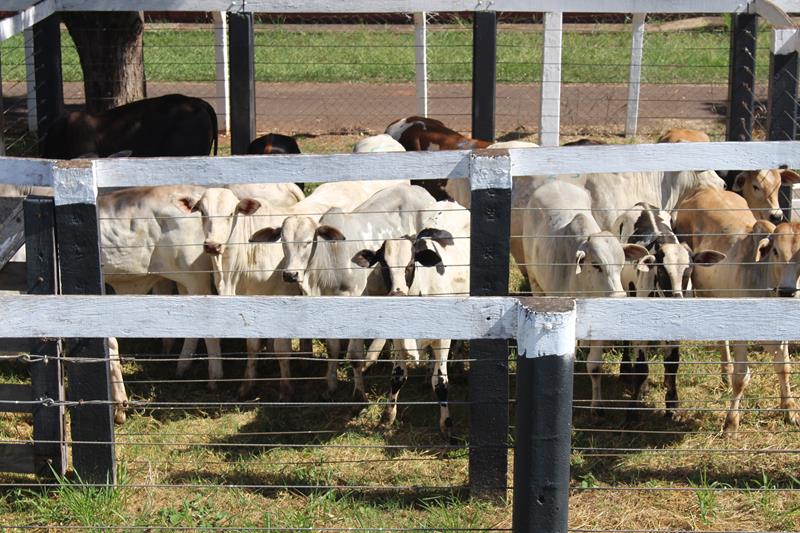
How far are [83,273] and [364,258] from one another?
2446 mm

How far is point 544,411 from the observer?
378 cm

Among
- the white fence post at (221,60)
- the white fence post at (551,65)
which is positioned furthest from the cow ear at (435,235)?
the white fence post at (221,60)

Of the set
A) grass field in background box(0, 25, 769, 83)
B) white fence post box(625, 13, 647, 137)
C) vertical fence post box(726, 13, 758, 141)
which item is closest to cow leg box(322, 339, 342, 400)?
vertical fence post box(726, 13, 758, 141)

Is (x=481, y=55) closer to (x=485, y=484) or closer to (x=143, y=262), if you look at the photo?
(x=143, y=262)

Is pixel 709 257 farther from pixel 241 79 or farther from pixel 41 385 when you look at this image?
pixel 241 79

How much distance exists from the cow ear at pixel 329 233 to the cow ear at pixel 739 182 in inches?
153

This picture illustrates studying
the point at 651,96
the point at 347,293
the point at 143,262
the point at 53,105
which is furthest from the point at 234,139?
the point at 651,96

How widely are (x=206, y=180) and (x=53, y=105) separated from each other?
671cm

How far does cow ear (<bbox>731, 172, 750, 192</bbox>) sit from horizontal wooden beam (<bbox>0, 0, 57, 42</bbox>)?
20.6ft

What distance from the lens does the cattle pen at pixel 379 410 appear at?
392 cm

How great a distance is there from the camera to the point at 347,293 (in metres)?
8.26

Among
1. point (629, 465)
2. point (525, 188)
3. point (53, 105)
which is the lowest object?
point (629, 465)

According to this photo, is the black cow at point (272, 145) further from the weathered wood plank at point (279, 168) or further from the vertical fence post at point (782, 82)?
the weathered wood plank at point (279, 168)

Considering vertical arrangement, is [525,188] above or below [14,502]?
above
